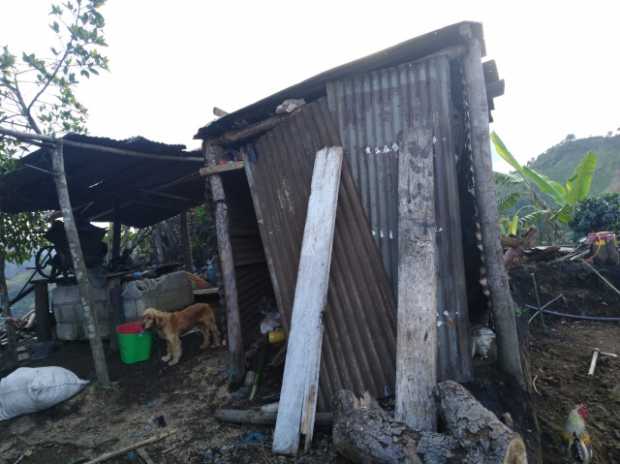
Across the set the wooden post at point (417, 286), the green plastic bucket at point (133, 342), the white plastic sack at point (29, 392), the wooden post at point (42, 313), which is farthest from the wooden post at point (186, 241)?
the wooden post at point (417, 286)

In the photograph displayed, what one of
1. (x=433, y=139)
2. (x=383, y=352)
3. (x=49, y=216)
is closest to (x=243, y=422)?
(x=383, y=352)

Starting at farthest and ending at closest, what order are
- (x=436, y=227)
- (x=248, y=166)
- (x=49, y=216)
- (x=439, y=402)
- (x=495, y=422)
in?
1. (x=49, y=216)
2. (x=248, y=166)
3. (x=436, y=227)
4. (x=439, y=402)
5. (x=495, y=422)

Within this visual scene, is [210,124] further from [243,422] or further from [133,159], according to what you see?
[243,422]

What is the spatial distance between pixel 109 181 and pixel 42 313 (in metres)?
3.14

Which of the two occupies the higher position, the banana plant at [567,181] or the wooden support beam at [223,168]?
the wooden support beam at [223,168]

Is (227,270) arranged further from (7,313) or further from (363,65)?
(7,313)

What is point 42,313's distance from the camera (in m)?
7.03

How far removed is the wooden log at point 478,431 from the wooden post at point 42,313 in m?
7.86

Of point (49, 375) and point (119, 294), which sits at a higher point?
point (119, 294)

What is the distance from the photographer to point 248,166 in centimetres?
387

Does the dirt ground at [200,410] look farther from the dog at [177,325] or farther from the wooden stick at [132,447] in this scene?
the dog at [177,325]

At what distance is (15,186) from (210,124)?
3.98 m

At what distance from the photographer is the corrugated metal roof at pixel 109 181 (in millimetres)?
5004

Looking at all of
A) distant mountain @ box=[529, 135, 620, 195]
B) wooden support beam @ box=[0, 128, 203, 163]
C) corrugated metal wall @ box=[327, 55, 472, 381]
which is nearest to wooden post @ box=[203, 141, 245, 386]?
wooden support beam @ box=[0, 128, 203, 163]
